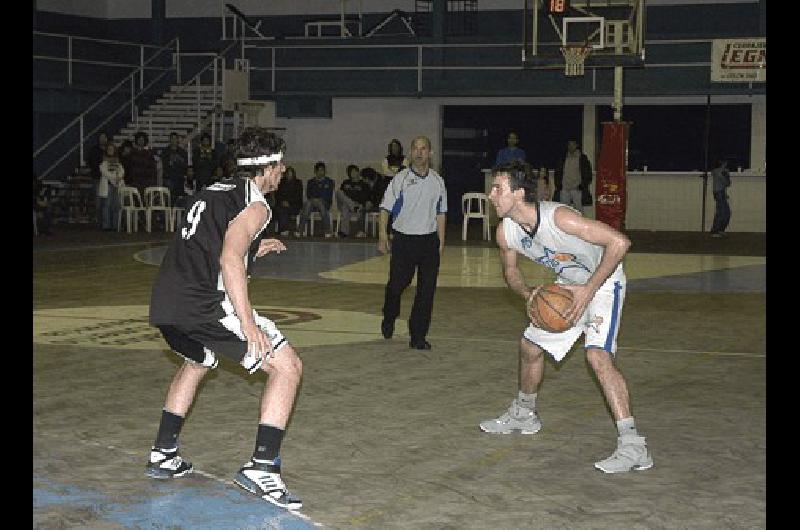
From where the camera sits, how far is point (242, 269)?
7016mm

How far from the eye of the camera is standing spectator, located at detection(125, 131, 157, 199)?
3147cm

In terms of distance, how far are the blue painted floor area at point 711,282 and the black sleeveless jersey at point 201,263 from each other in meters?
12.3

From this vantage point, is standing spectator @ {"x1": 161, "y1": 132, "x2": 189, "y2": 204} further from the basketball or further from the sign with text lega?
the basketball

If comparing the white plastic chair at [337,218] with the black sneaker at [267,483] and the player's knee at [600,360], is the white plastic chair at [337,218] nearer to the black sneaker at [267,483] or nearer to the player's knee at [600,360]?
the player's knee at [600,360]

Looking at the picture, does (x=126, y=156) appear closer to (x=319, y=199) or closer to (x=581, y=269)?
(x=319, y=199)

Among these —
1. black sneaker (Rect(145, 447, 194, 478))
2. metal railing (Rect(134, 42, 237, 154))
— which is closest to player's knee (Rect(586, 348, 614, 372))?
black sneaker (Rect(145, 447, 194, 478))

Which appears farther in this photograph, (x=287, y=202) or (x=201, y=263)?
(x=287, y=202)

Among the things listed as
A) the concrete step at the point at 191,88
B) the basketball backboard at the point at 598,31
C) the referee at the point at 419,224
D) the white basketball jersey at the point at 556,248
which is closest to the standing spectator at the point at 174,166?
the concrete step at the point at 191,88

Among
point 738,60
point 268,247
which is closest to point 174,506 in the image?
point 268,247

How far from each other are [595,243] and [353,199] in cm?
2345

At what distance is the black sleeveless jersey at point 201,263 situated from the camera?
24.0 ft

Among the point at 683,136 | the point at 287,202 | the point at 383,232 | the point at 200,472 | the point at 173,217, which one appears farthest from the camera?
the point at 683,136

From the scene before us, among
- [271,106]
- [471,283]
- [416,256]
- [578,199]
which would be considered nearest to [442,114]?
[271,106]
